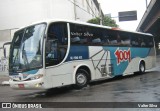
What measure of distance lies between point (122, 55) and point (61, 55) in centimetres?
591

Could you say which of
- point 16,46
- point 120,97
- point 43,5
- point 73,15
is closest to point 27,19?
point 43,5

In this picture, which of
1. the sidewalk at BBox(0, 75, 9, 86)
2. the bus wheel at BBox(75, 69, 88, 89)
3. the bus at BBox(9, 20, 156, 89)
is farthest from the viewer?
the sidewalk at BBox(0, 75, 9, 86)

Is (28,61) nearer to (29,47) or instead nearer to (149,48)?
(29,47)

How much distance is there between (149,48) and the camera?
22.2 metres

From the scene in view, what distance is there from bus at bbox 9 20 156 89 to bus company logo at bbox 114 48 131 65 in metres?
0.06

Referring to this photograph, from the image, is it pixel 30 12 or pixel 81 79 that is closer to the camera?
pixel 81 79

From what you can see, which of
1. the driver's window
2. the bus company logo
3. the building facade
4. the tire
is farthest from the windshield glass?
the building facade

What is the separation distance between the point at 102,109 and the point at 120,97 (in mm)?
1945

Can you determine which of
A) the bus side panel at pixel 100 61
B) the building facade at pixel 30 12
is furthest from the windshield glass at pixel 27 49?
the building facade at pixel 30 12

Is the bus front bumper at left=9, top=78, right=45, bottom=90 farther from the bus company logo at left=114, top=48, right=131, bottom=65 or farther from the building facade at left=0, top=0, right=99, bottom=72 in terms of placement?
the building facade at left=0, top=0, right=99, bottom=72

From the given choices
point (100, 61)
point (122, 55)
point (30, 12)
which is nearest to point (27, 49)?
point (100, 61)

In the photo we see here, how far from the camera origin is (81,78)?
47.0ft

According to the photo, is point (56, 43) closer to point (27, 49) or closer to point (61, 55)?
point (61, 55)

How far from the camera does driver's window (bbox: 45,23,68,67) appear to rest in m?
12.6
